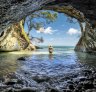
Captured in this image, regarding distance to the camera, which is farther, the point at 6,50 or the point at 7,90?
the point at 6,50

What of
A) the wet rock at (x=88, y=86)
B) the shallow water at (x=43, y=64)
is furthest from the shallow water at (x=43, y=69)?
the wet rock at (x=88, y=86)

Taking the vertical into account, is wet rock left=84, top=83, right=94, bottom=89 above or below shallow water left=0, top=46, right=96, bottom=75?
above

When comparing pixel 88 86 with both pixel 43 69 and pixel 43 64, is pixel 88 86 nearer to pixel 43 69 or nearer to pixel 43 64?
pixel 43 69

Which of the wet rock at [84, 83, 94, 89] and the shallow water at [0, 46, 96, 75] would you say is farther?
the shallow water at [0, 46, 96, 75]

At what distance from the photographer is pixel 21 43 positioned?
141 ft

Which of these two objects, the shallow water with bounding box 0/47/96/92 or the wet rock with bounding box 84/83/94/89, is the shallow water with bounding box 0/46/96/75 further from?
the wet rock with bounding box 84/83/94/89

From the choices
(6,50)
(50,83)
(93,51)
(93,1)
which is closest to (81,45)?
(93,51)

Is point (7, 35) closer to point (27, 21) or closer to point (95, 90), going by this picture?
point (27, 21)

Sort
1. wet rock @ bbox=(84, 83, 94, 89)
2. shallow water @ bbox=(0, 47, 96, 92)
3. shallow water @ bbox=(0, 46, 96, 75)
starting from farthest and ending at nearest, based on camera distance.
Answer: shallow water @ bbox=(0, 46, 96, 75), shallow water @ bbox=(0, 47, 96, 92), wet rock @ bbox=(84, 83, 94, 89)

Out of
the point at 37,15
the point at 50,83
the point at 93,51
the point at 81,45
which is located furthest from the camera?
the point at 37,15

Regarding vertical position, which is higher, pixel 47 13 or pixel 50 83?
pixel 47 13

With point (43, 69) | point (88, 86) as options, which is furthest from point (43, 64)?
point (88, 86)

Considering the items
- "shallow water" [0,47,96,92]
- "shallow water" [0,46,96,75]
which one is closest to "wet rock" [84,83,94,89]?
"shallow water" [0,47,96,92]

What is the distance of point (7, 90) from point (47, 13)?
4432cm
